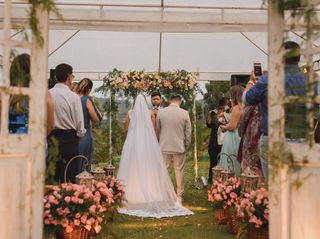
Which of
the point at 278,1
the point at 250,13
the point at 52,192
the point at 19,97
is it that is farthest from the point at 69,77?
the point at 250,13

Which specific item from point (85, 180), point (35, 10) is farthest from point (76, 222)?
point (35, 10)

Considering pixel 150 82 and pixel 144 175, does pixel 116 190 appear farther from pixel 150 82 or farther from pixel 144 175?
pixel 150 82

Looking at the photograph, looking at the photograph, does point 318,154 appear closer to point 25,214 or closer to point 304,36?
point 304,36

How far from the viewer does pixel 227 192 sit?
4.64 meters

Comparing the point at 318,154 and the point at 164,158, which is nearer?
the point at 318,154

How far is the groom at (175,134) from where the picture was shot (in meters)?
6.88

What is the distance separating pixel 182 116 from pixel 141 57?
328cm

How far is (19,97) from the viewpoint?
2734 mm

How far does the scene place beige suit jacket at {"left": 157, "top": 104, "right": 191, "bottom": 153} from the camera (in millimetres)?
6868

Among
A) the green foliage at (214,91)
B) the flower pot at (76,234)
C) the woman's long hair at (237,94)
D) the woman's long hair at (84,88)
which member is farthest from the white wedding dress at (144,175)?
the green foliage at (214,91)

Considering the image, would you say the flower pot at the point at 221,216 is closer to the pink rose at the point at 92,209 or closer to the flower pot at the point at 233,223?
the flower pot at the point at 233,223

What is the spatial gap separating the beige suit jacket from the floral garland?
3.74 feet

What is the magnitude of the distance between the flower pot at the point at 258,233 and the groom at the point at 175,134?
3.16 metres

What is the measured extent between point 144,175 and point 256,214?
2956 millimetres
